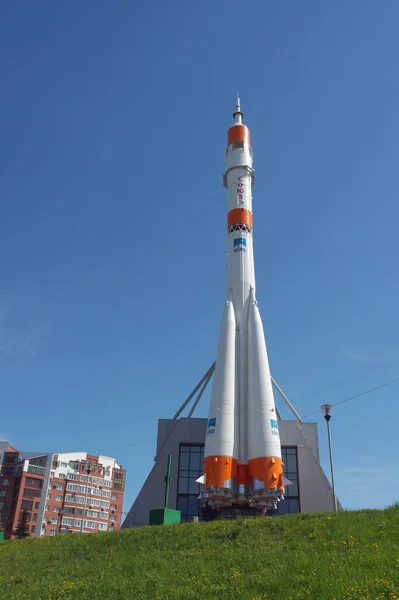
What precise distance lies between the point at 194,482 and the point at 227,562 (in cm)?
2455

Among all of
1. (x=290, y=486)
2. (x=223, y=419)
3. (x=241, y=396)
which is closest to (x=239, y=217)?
(x=241, y=396)

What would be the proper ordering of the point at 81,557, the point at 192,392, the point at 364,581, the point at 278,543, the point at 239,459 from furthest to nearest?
→ the point at 192,392 < the point at 239,459 < the point at 81,557 < the point at 278,543 < the point at 364,581

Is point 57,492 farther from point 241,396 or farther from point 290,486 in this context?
point 241,396

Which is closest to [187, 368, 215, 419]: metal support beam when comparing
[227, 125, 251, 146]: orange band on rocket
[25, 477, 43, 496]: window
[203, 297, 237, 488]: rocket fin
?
[203, 297, 237, 488]: rocket fin

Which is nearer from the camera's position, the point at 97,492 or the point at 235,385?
the point at 235,385

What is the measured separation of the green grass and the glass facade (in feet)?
53.5

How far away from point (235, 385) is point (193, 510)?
34.9 feet

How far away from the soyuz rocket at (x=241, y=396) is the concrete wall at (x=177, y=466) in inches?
289

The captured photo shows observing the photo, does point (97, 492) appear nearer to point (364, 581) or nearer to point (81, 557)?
point (81, 557)

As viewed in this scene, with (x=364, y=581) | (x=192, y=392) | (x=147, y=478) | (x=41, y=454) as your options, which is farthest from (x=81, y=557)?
(x=41, y=454)

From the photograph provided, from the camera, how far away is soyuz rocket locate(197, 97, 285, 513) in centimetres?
2964

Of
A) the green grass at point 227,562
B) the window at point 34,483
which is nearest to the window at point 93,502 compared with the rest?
the window at point 34,483

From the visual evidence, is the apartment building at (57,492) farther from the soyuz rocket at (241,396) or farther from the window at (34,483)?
the soyuz rocket at (241,396)

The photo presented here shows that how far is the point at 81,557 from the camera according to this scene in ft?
63.5
